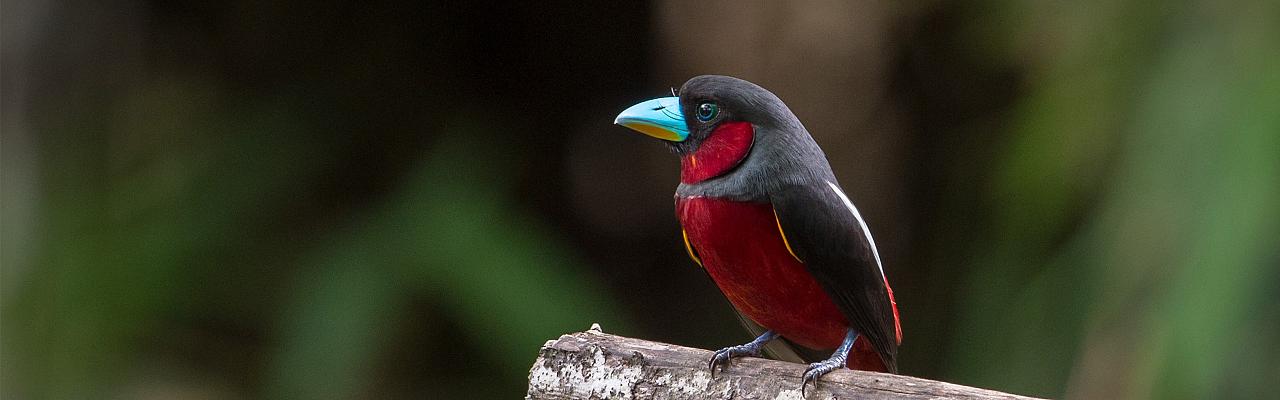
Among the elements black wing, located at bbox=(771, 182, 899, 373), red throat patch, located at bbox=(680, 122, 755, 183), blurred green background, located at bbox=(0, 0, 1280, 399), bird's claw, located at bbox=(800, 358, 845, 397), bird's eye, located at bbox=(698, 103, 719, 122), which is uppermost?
blurred green background, located at bbox=(0, 0, 1280, 399)

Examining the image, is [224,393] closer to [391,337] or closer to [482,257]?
[391,337]

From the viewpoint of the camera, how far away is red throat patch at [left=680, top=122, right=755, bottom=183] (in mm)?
1887

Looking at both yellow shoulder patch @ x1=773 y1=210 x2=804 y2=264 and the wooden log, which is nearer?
the wooden log

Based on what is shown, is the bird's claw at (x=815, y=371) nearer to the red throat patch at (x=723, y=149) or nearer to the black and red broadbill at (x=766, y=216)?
the black and red broadbill at (x=766, y=216)

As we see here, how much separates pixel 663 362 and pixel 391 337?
1.67m

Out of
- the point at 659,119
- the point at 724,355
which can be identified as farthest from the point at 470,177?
the point at 724,355

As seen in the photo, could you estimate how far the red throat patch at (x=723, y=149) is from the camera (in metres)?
1.89

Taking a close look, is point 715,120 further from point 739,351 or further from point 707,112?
point 739,351

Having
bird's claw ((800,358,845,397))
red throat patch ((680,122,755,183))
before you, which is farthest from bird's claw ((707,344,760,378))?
red throat patch ((680,122,755,183))

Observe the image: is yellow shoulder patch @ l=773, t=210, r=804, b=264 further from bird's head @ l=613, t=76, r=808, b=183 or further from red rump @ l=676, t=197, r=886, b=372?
bird's head @ l=613, t=76, r=808, b=183

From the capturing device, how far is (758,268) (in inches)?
74.2

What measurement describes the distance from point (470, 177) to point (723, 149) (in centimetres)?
149

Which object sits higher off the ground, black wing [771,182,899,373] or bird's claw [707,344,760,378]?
black wing [771,182,899,373]

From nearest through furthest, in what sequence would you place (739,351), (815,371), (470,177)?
(815,371), (739,351), (470,177)
